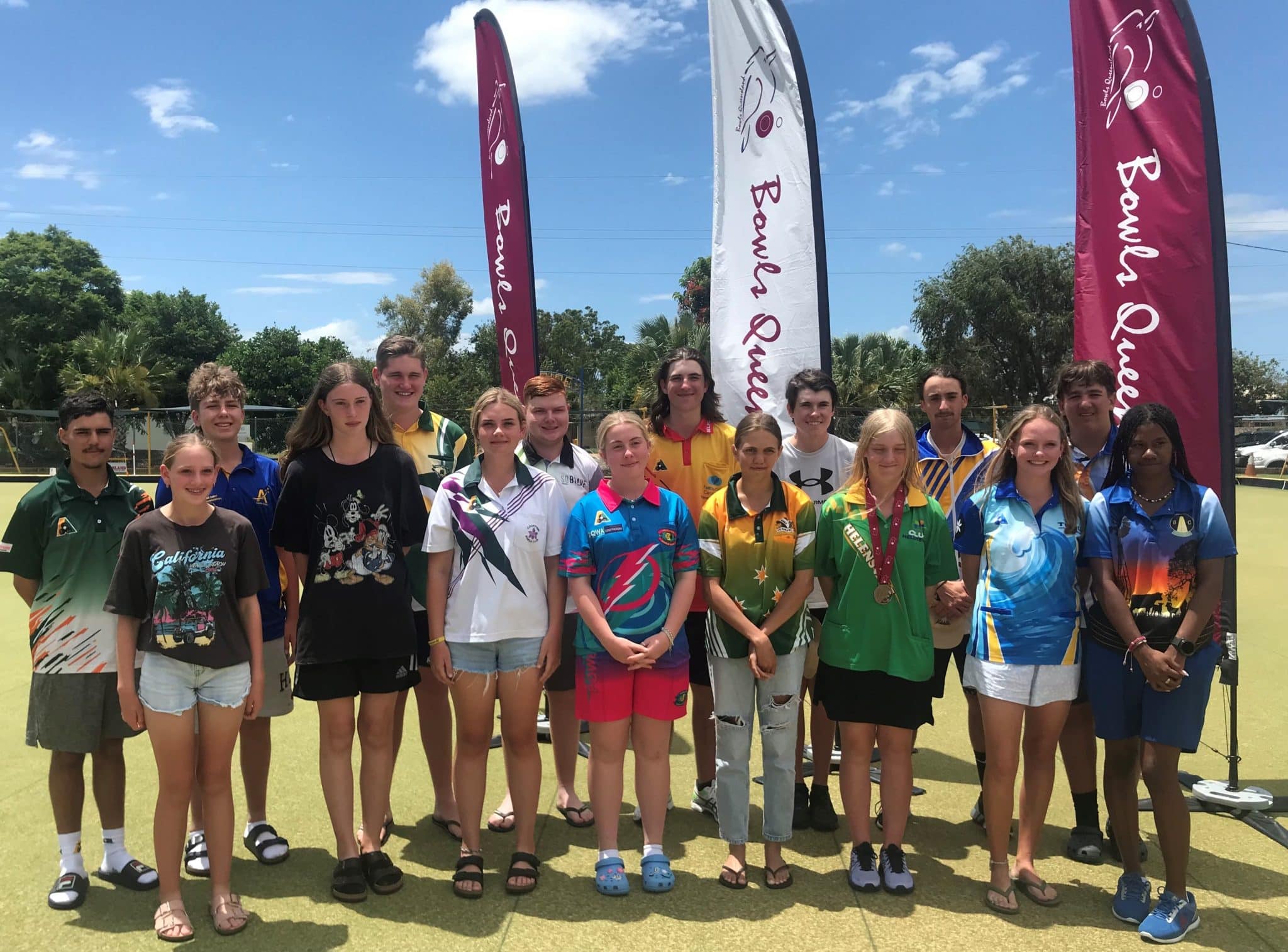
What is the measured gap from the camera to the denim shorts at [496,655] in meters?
2.99

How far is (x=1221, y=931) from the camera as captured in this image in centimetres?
273

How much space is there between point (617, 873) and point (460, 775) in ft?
2.23

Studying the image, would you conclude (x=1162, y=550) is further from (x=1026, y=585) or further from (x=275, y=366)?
(x=275, y=366)

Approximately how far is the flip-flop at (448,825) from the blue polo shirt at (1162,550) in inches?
106

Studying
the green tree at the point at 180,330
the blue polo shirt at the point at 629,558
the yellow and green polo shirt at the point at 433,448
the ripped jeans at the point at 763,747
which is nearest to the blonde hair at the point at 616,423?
the blue polo shirt at the point at 629,558

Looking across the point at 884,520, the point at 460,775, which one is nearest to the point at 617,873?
the point at 460,775

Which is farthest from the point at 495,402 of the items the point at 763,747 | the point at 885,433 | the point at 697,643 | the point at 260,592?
the point at 763,747

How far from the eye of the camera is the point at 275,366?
37.0 m

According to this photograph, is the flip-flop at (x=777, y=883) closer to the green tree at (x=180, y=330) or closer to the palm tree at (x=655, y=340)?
the palm tree at (x=655, y=340)

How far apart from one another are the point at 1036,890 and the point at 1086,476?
1629 mm

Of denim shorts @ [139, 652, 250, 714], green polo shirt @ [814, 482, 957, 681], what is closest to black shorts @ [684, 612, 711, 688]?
green polo shirt @ [814, 482, 957, 681]

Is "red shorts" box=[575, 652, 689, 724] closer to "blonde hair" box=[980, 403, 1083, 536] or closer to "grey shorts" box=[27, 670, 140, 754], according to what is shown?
"blonde hair" box=[980, 403, 1083, 536]

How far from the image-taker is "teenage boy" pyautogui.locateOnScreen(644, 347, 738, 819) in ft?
12.2

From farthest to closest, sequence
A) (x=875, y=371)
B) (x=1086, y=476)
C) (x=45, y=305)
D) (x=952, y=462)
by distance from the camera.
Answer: (x=45, y=305) < (x=875, y=371) < (x=952, y=462) < (x=1086, y=476)
